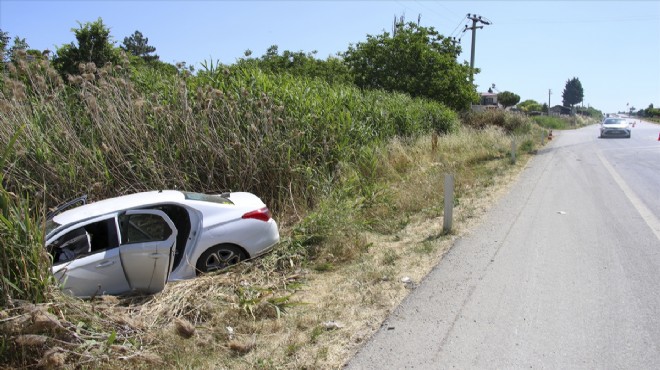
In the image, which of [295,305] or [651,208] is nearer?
[295,305]

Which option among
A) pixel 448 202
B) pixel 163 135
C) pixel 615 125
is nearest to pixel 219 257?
pixel 448 202

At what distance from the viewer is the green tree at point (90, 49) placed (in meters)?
12.9

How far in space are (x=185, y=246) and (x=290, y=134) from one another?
4.15m

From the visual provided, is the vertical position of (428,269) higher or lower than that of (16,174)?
lower

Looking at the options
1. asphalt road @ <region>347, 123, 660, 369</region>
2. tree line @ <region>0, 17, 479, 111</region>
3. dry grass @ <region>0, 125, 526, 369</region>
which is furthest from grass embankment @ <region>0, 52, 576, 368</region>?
tree line @ <region>0, 17, 479, 111</region>

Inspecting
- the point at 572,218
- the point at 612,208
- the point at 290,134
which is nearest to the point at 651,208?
the point at 612,208

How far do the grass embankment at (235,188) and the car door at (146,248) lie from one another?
0.22m

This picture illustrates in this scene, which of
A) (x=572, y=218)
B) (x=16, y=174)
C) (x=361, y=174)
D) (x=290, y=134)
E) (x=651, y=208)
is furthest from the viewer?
(x=361, y=174)

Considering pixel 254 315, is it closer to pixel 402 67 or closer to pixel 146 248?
pixel 146 248

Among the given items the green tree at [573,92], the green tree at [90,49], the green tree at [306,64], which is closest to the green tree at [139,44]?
the green tree at [306,64]

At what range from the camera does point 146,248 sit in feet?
18.5

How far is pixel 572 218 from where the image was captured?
866 cm

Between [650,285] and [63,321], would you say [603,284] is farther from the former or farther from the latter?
[63,321]

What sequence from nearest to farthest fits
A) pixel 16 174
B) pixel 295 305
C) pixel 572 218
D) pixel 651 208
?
pixel 295 305 → pixel 16 174 → pixel 572 218 → pixel 651 208
